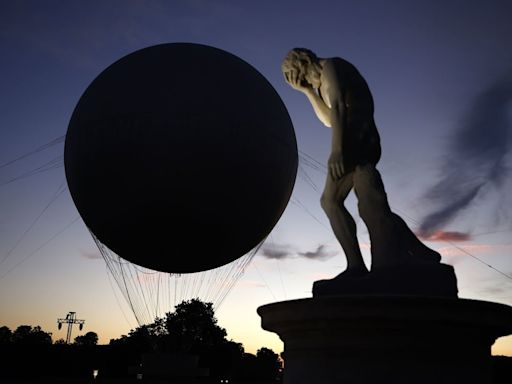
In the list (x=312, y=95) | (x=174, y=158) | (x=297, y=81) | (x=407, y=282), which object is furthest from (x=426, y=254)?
(x=174, y=158)

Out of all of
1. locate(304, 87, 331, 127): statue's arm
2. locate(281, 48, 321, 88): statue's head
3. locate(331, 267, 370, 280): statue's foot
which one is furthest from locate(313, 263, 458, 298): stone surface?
locate(281, 48, 321, 88): statue's head

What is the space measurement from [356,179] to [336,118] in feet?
2.61

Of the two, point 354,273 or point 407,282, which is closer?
point 407,282

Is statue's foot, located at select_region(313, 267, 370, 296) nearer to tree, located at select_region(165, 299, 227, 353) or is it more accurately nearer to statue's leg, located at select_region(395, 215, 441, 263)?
statue's leg, located at select_region(395, 215, 441, 263)

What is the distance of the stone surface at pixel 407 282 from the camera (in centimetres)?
577

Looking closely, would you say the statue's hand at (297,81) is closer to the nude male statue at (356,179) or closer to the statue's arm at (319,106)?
the statue's arm at (319,106)

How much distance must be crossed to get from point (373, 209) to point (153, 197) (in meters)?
6.65

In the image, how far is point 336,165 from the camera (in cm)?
664

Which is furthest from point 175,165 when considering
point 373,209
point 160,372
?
point 160,372

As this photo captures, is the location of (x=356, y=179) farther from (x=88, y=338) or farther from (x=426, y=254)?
(x=88, y=338)

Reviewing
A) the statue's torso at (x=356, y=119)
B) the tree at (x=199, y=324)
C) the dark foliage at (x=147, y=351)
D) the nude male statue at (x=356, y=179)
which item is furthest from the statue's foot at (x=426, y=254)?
the tree at (x=199, y=324)

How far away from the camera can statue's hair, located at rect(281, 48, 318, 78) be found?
23.9ft

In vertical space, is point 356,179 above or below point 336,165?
below

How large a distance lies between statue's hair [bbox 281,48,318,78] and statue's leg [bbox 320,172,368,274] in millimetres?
1544
